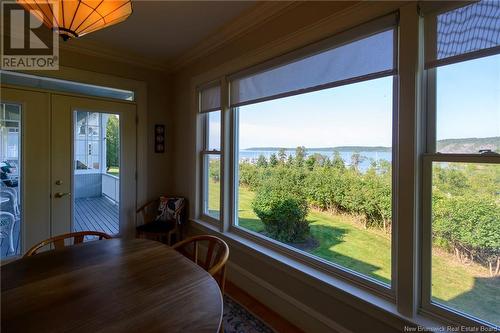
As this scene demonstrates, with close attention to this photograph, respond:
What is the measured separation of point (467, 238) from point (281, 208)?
132 centimetres

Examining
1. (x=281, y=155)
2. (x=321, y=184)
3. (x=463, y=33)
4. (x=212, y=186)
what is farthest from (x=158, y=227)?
(x=463, y=33)

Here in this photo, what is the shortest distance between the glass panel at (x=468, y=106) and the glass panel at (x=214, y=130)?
210cm

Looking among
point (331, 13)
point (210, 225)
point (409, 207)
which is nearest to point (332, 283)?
point (409, 207)

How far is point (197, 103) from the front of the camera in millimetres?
3100

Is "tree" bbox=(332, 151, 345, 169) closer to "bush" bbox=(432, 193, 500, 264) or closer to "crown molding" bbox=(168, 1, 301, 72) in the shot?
"bush" bbox=(432, 193, 500, 264)

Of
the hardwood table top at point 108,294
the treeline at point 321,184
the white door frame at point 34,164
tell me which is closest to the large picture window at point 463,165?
the treeline at point 321,184

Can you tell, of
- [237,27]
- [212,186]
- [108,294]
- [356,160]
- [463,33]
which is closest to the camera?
[108,294]

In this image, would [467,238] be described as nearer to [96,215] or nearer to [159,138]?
[159,138]

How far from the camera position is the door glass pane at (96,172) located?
2.93m

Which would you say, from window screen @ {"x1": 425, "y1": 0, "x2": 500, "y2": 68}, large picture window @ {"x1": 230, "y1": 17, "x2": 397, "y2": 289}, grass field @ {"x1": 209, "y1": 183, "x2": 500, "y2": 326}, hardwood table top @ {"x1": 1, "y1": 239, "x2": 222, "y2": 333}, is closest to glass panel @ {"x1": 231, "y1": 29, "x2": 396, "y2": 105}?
Answer: large picture window @ {"x1": 230, "y1": 17, "x2": 397, "y2": 289}

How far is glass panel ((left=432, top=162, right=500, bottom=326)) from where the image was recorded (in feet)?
3.97

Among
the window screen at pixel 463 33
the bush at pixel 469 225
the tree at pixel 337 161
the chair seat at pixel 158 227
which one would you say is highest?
the window screen at pixel 463 33

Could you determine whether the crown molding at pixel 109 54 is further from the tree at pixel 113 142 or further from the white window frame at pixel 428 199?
the white window frame at pixel 428 199

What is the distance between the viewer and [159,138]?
11.5 feet
